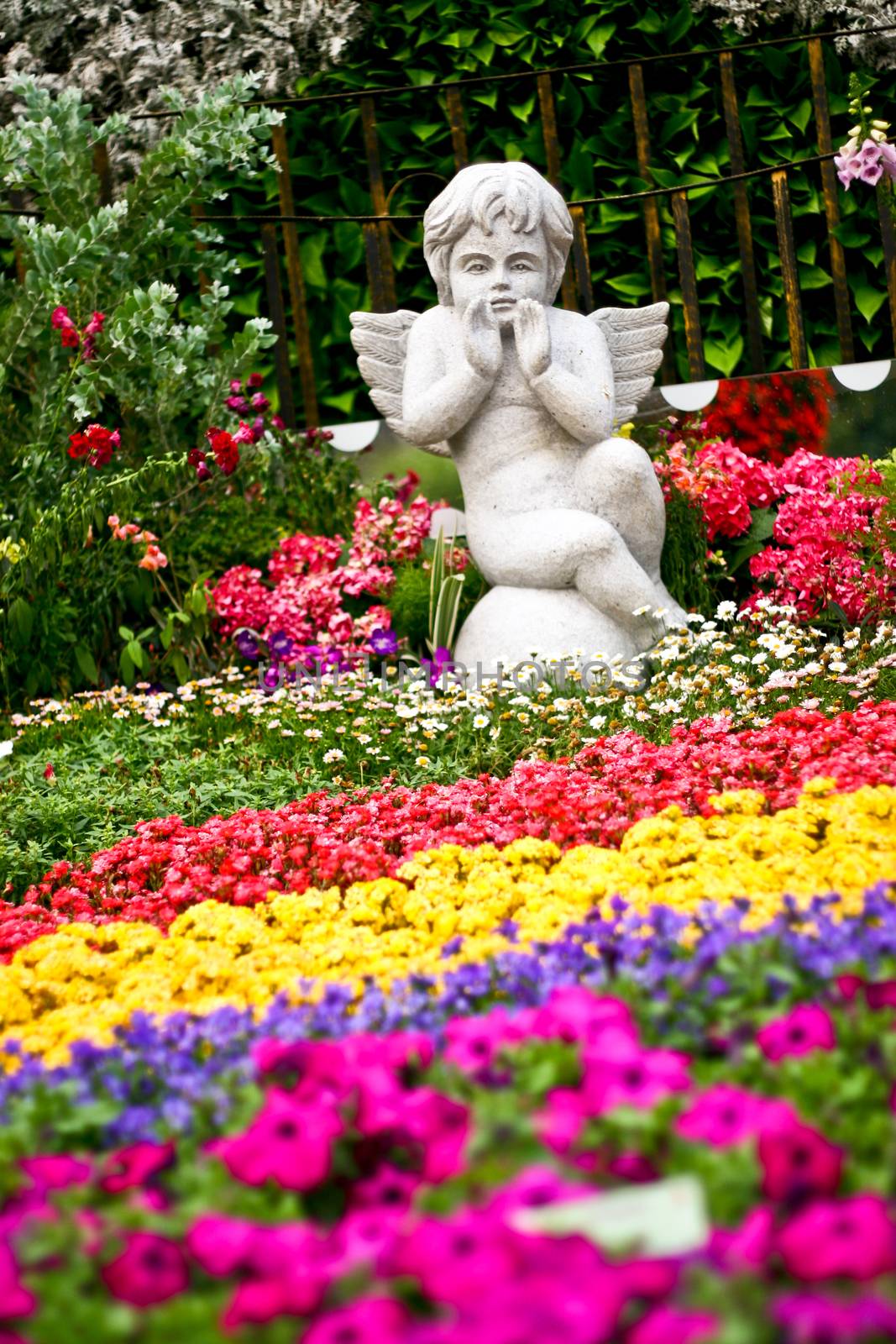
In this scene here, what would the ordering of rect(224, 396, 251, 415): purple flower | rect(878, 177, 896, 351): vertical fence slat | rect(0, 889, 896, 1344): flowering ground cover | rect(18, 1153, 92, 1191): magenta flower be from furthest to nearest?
rect(878, 177, 896, 351): vertical fence slat
rect(224, 396, 251, 415): purple flower
rect(18, 1153, 92, 1191): magenta flower
rect(0, 889, 896, 1344): flowering ground cover

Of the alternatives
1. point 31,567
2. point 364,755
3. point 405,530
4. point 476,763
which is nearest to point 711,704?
point 476,763

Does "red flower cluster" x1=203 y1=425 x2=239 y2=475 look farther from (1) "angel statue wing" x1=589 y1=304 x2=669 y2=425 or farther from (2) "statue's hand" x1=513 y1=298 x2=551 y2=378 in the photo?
(1) "angel statue wing" x1=589 y1=304 x2=669 y2=425

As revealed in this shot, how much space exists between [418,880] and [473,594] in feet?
10.5

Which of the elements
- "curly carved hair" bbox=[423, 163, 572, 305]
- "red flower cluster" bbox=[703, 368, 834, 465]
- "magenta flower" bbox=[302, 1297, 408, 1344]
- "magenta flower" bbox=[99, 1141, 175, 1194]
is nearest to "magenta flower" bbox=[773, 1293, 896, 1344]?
"magenta flower" bbox=[302, 1297, 408, 1344]

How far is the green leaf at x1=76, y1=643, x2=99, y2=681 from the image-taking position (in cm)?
646

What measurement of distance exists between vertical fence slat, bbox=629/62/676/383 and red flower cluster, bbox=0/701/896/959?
13.9ft

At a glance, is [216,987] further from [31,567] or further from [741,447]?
[741,447]

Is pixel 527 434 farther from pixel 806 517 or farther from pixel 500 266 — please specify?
pixel 806 517

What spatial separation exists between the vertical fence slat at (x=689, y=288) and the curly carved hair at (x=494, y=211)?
201 cm

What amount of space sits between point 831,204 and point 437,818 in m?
5.33

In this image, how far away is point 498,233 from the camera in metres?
5.93

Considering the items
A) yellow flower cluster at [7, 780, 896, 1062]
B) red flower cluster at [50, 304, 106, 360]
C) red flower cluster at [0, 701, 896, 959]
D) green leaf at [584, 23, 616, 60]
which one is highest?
green leaf at [584, 23, 616, 60]

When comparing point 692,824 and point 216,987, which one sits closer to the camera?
point 216,987

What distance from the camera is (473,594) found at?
650 cm
